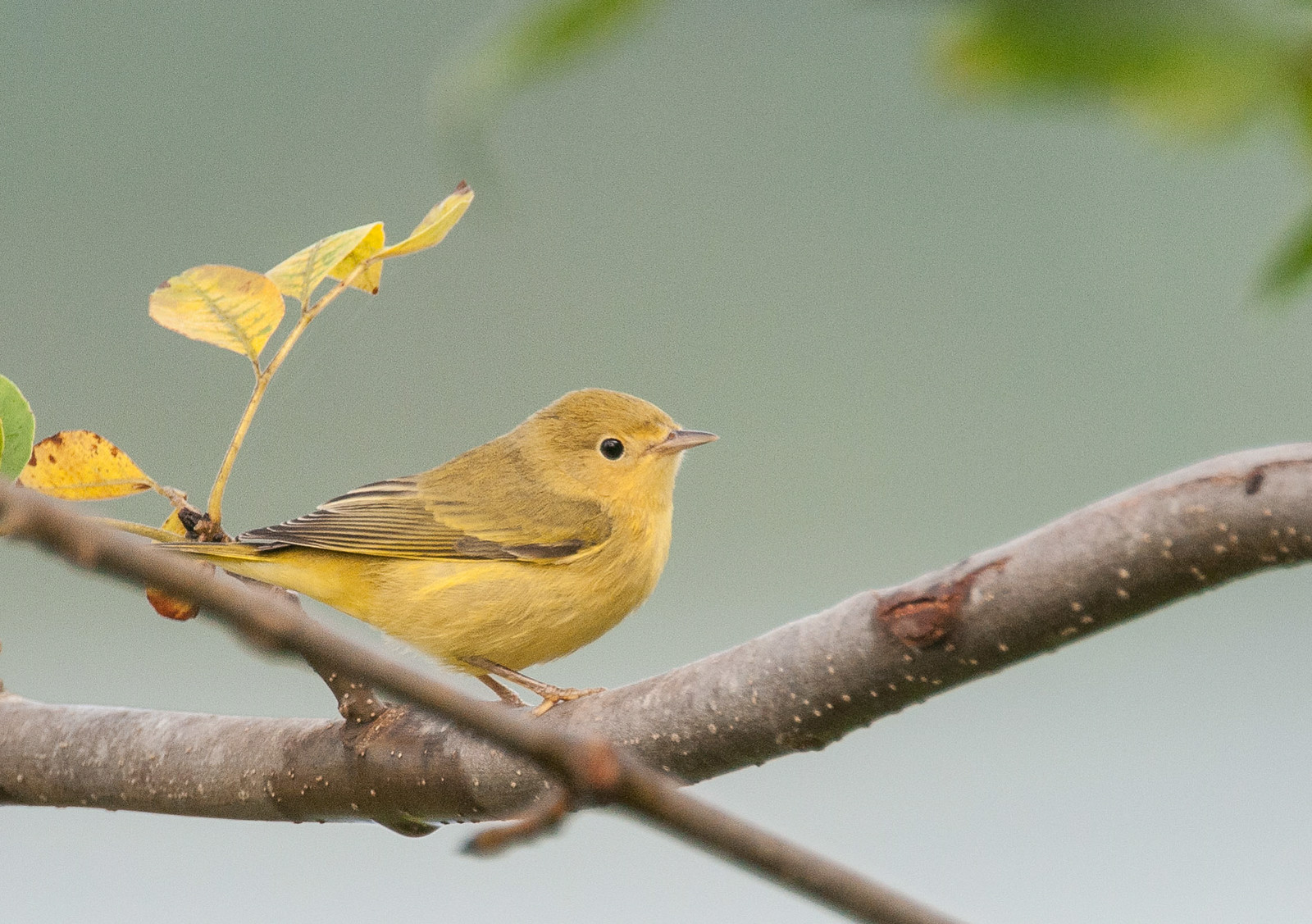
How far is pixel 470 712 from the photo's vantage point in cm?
39

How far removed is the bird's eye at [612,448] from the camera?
7.50 ft

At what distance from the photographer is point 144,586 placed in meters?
0.37

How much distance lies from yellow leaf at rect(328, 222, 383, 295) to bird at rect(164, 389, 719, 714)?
1.72 ft

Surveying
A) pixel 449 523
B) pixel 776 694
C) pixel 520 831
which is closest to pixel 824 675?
pixel 776 694

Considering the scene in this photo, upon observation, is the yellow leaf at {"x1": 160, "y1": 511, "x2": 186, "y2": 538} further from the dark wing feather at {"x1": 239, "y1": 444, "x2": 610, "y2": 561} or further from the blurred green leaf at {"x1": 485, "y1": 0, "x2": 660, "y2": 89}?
the blurred green leaf at {"x1": 485, "y1": 0, "x2": 660, "y2": 89}

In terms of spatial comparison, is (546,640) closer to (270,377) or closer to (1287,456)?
(270,377)

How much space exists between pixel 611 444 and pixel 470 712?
1909 mm

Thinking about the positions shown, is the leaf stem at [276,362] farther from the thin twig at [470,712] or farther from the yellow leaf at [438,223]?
the thin twig at [470,712]

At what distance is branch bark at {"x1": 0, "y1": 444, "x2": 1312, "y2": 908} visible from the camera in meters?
0.79

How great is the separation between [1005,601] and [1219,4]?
618mm

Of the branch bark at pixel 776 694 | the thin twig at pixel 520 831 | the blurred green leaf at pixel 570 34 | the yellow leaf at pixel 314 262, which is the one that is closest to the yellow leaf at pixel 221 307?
the yellow leaf at pixel 314 262

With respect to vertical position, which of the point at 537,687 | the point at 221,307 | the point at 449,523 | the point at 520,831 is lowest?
the point at 520,831

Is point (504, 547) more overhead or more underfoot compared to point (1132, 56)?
more overhead

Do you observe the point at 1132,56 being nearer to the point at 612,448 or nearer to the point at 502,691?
the point at 502,691
